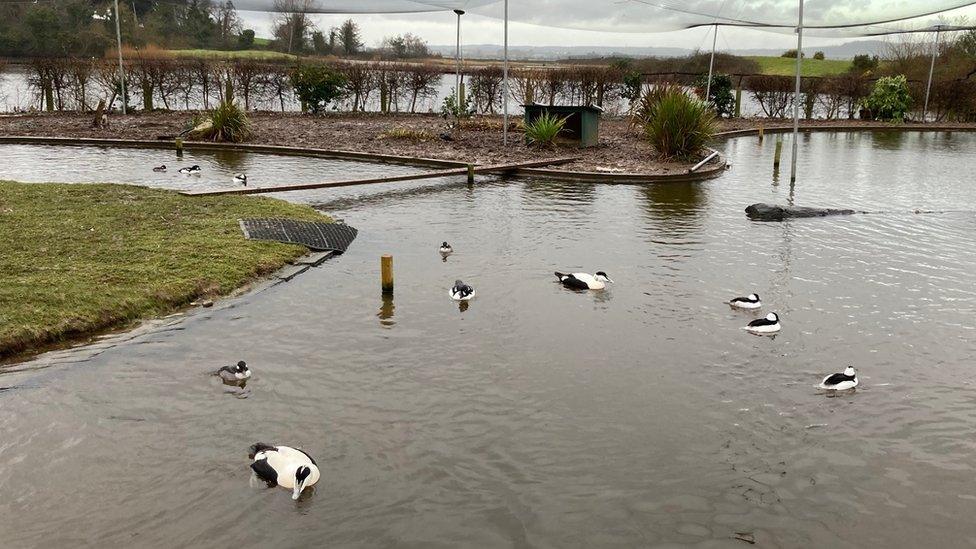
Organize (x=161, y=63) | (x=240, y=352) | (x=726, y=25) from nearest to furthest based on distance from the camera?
(x=240, y=352), (x=726, y=25), (x=161, y=63)

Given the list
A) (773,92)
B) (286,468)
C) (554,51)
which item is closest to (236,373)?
(286,468)

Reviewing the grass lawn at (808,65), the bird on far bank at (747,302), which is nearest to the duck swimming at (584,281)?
the bird on far bank at (747,302)

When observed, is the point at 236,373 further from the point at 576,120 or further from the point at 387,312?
the point at 576,120

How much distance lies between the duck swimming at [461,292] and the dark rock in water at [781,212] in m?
7.49

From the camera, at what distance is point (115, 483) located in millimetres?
5285

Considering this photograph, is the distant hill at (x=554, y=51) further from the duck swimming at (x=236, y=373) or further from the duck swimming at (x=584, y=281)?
the duck swimming at (x=236, y=373)

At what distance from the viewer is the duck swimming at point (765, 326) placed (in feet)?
27.5

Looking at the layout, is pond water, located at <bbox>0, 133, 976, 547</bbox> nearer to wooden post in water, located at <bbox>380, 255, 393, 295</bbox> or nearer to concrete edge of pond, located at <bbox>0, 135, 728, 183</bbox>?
wooden post in water, located at <bbox>380, 255, 393, 295</bbox>

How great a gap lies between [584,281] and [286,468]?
210 inches

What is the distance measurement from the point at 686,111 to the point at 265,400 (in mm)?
16660

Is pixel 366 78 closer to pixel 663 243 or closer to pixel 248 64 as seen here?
pixel 248 64

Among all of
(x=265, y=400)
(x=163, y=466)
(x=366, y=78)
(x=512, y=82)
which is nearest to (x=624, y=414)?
(x=265, y=400)

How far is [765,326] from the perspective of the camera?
840cm

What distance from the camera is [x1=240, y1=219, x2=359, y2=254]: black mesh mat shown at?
11.4 meters
